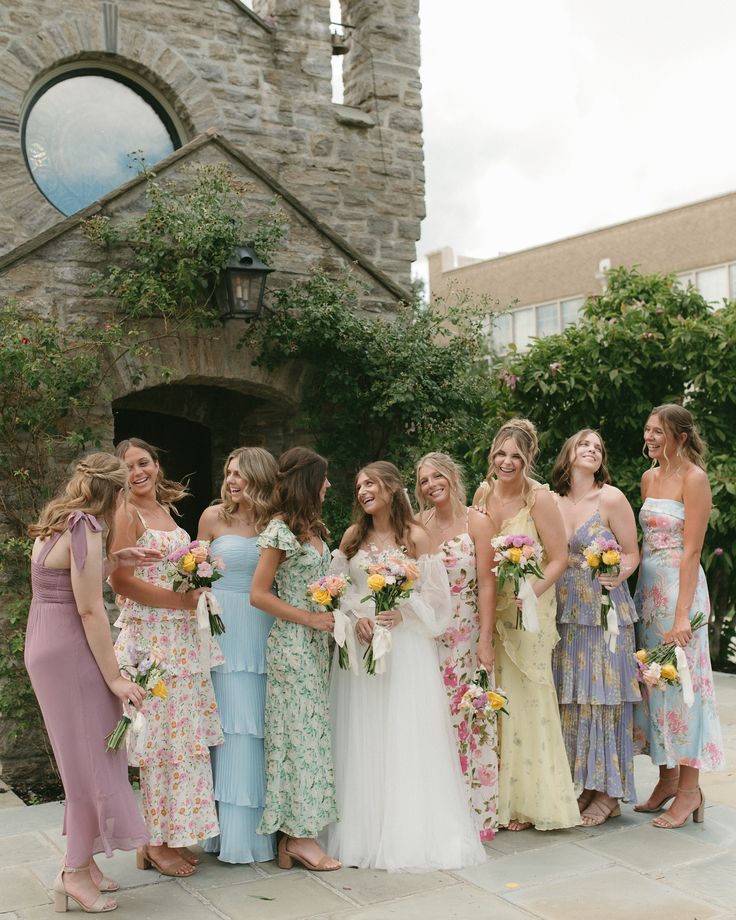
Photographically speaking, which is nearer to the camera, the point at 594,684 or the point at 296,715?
the point at 296,715

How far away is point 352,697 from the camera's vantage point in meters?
4.58

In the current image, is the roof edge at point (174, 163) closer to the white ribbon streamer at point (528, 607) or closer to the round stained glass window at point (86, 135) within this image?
the round stained glass window at point (86, 135)

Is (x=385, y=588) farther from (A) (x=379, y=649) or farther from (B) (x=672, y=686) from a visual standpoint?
(B) (x=672, y=686)

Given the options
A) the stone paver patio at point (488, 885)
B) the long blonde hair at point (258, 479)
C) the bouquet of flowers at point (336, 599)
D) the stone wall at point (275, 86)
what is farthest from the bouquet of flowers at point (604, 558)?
the stone wall at point (275, 86)

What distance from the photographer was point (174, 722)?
169 inches

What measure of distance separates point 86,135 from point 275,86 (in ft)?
6.18

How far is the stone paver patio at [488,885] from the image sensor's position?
155 inches

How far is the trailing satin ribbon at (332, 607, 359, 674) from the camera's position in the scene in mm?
4348

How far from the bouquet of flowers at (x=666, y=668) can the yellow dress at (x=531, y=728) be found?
45 centimetres

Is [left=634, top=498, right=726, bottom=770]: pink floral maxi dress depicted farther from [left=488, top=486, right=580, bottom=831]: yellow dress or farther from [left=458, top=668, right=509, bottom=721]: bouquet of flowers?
[left=458, top=668, right=509, bottom=721]: bouquet of flowers

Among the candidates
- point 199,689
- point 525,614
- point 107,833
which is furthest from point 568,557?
point 107,833

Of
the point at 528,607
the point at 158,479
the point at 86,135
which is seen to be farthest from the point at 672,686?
the point at 86,135

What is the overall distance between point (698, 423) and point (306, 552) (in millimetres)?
5454

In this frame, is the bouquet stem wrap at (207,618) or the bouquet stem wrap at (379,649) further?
the bouquet stem wrap at (379,649)
